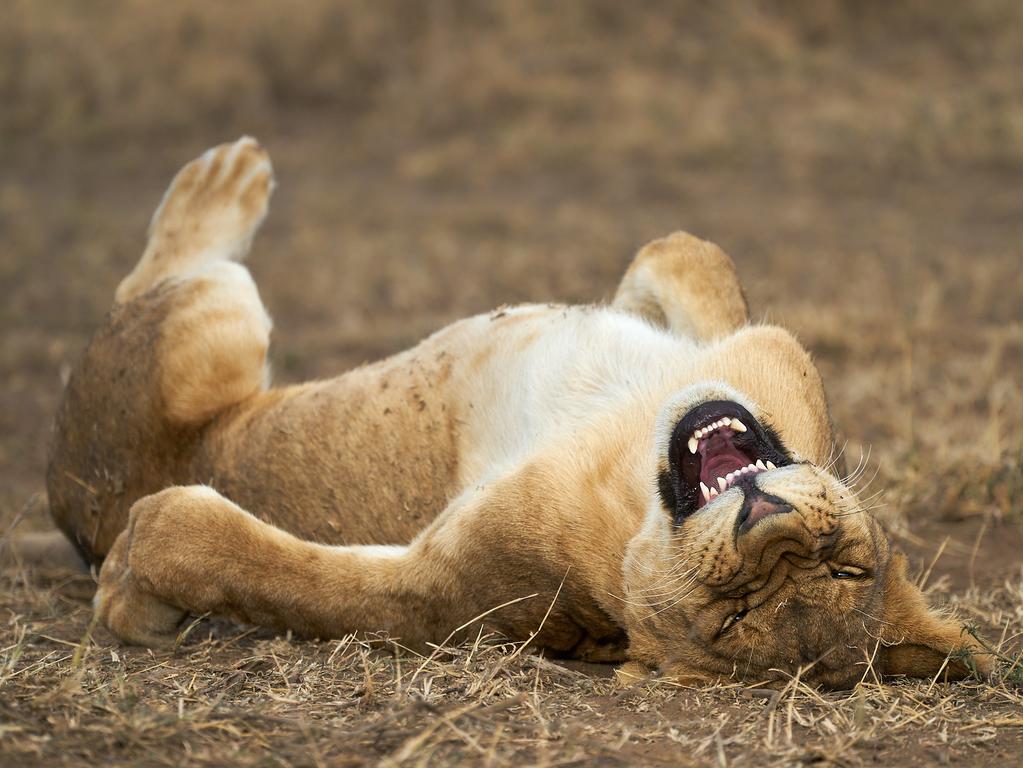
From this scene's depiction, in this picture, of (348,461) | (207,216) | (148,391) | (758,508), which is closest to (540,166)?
(207,216)

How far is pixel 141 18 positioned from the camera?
12.6 metres

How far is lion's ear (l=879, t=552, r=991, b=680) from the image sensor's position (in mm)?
3078

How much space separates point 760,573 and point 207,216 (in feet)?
9.02

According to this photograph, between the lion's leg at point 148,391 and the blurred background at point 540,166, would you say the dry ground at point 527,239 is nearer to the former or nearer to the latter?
the blurred background at point 540,166

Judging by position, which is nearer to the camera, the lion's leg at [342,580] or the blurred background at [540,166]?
the lion's leg at [342,580]

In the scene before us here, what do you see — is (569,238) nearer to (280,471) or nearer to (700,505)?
(280,471)

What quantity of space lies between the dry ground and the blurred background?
0.10ft

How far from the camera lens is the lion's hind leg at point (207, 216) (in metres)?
4.75

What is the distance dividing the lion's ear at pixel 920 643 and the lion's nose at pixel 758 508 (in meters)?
0.50

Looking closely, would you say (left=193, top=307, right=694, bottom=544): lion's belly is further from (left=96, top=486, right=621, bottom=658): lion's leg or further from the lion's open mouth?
the lion's open mouth

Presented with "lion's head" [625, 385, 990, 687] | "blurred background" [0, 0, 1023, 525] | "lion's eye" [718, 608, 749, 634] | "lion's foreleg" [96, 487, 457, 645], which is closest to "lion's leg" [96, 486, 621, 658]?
"lion's foreleg" [96, 487, 457, 645]

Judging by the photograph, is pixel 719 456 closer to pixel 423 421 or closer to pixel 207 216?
pixel 423 421

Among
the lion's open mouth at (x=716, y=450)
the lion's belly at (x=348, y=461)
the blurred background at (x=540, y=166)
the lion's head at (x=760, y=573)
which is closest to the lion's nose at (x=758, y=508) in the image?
the lion's head at (x=760, y=573)

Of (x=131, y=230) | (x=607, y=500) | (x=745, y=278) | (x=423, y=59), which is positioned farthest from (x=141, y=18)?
(x=607, y=500)
